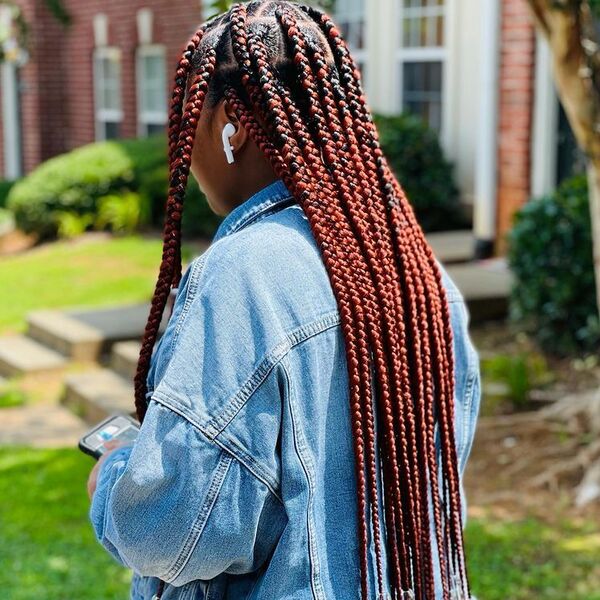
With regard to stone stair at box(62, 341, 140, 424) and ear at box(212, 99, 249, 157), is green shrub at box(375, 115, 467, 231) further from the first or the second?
ear at box(212, 99, 249, 157)

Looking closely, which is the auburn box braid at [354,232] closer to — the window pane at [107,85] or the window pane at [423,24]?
the window pane at [423,24]

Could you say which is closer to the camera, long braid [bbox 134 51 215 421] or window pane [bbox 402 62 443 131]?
long braid [bbox 134 51 215 421]

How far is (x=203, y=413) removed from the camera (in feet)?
5.34

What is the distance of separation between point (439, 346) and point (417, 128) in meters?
9.75

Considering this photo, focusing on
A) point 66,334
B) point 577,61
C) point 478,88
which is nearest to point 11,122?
point 478,88

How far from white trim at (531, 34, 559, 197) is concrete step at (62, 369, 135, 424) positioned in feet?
13.2

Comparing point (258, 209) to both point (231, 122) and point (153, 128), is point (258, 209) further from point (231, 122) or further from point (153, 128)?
point (153, 128)

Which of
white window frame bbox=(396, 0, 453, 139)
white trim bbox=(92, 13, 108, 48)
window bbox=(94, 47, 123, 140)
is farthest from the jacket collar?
white trim bbox=(92, 13, 108, 48)

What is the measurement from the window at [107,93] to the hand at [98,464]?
1547 cm

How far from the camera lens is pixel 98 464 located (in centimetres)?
191

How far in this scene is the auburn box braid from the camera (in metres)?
1.73

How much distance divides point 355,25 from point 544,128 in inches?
156

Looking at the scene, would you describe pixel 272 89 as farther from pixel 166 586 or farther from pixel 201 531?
pixel 166 586

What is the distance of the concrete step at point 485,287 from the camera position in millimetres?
8484
